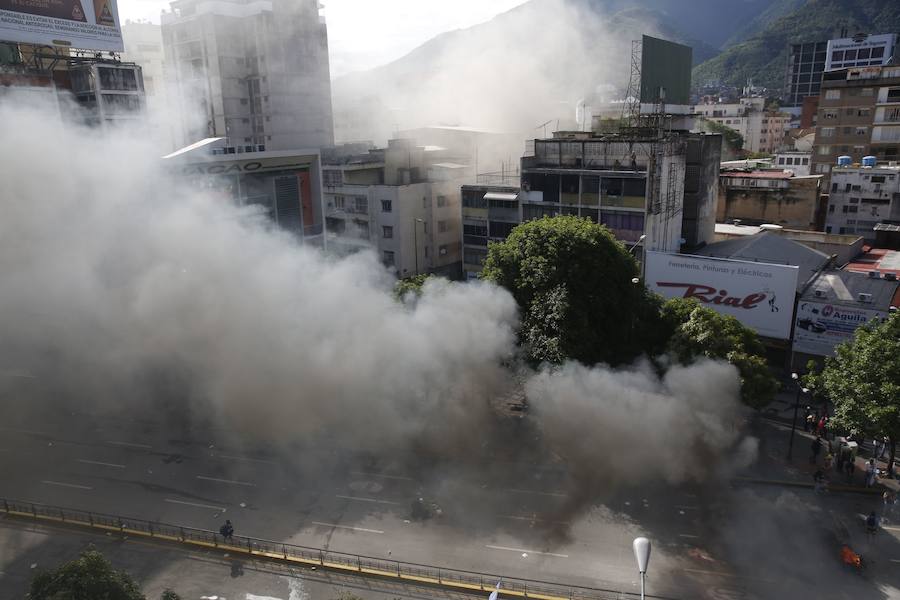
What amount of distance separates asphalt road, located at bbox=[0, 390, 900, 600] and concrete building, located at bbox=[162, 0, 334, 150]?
24166 millimetres

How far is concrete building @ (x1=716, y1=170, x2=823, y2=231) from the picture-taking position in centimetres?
3050

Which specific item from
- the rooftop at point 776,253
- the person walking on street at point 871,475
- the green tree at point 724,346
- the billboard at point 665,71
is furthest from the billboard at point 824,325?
the billboard at point 665,71

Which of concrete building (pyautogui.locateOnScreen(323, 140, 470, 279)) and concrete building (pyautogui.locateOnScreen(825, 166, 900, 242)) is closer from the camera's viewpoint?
concrete building (pyautogui.locateOnScreen(825, 166, 900, 242))

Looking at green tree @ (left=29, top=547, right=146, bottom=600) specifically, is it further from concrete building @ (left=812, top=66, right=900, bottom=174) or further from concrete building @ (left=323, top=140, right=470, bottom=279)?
concrete building @ (left=812, top=66, right=900, bottom=174)

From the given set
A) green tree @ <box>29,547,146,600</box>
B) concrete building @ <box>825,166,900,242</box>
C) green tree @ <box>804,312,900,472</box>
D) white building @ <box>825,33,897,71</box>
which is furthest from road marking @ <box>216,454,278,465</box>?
white building @ <box>825,33,897,71</box>

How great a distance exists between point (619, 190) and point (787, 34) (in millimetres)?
101842

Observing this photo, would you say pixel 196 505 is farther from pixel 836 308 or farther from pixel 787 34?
pixel 787 34

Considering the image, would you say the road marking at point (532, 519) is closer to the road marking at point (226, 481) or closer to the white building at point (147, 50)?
the road marking at point (226, 481)

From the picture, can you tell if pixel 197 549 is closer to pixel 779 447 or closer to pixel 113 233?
pixel 113 233


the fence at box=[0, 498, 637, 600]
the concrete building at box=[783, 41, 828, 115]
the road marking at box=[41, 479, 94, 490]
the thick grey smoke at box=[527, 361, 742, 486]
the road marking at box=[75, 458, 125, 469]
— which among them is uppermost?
the concrete building at box=[783, 41, 828, 115]

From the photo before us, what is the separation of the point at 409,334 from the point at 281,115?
95.6ft

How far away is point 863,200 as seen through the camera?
3009cm

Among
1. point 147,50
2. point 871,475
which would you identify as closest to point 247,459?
point 871,475

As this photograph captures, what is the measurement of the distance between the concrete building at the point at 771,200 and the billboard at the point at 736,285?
40.2ft
